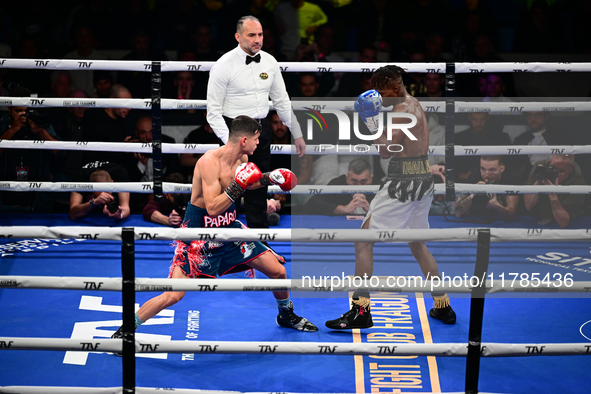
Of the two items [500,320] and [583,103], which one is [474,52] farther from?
[500,320]

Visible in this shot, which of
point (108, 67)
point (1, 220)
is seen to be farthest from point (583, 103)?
point (1, 220)

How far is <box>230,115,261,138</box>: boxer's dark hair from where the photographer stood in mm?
3293

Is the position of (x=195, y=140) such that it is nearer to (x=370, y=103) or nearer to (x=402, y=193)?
(x=370, y=103)

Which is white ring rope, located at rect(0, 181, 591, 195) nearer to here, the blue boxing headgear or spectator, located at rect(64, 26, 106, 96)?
the blue boxing headgear

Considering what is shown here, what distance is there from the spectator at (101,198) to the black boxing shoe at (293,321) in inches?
86.5

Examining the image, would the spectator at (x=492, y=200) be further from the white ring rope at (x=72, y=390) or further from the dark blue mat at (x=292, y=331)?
the white ring rope at (x=72, y=390)

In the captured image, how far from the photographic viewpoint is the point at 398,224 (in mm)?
3545

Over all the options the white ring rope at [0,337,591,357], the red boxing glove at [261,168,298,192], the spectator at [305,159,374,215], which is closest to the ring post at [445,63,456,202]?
the spectator at [305,159,374,215]

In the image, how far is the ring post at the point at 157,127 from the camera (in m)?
4.47

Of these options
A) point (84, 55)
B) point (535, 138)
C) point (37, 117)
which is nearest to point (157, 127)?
point (37, 117)

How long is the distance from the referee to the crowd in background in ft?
2.91

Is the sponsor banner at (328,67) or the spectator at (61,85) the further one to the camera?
the spectator at (61,85)

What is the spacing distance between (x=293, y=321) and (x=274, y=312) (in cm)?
28

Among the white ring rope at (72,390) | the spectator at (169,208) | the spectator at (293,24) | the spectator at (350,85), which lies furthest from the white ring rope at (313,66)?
the white ring rope at (72,390)
